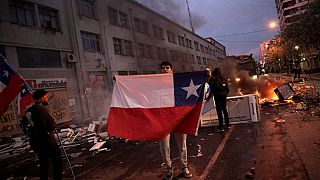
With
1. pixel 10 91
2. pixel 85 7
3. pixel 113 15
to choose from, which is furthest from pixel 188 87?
pixel 113 15

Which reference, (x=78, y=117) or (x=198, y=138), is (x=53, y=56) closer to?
(x=78, y=117)

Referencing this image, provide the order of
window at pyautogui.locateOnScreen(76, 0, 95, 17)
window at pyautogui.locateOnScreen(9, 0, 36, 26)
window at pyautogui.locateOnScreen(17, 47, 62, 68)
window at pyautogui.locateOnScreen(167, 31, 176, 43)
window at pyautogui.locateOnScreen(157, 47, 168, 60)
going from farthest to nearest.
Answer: window at pyautogui.locateOnScreen(157, 47, 168, 60), window at pyautogui.locateOnScreen(167, 31, 176, 43), window at pyautogui.locateOnScreen(76, 0, 95, 17), window at pyautogui.locateOnScreen(9, 0, 36, 26), window at pyautogui.locateOnScreen(17, 47, 62, 68)

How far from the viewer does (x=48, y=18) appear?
19.9 metres

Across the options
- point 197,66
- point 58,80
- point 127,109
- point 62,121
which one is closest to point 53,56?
point 58,80

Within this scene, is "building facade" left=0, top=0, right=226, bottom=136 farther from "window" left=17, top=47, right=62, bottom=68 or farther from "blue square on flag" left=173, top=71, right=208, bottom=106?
"blue square on flag" left=173, top=71, right=208, bottom=106

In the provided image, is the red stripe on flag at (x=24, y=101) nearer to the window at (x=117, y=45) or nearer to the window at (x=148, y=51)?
the window at (x=117, y=45)

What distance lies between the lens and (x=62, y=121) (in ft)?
61.6

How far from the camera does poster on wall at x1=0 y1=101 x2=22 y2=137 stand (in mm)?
15078

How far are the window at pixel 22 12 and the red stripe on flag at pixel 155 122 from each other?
1473 centimetres

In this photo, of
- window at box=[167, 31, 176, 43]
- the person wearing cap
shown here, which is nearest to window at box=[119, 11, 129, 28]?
window at box=[167, 31, 176, 43]

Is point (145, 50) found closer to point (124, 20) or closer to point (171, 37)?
point (171, 37)

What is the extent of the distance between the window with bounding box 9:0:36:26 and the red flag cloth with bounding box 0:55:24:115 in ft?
41.5

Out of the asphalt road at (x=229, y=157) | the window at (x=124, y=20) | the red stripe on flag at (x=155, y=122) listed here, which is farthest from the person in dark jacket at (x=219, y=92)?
the window at (x=124, y=20)

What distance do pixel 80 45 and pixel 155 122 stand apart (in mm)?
18199
